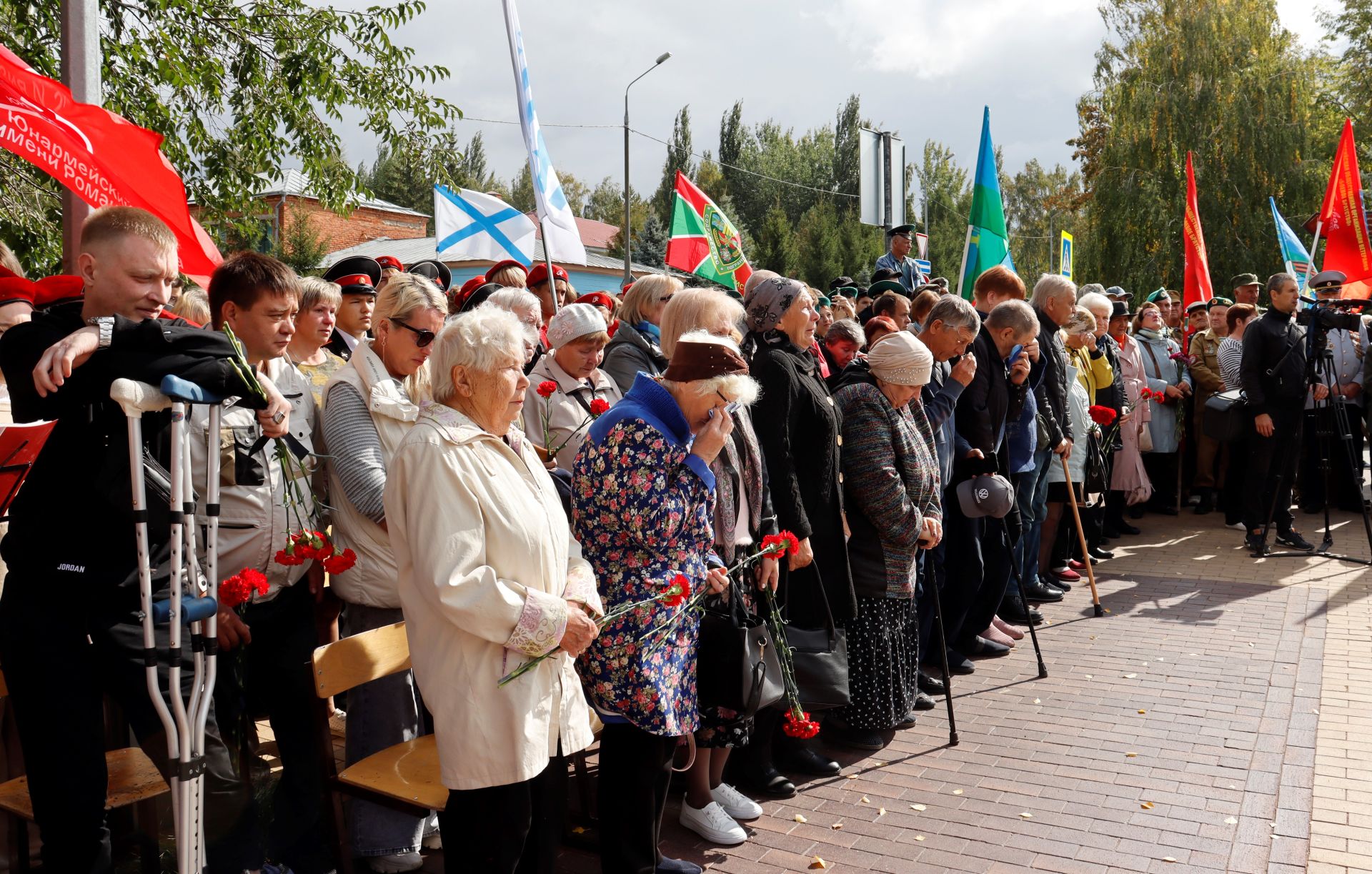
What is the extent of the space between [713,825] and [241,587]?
2153 millimetres

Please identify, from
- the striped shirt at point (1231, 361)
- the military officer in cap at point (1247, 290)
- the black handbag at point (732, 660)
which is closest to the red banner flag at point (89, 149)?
the black handbag at point (732, 660)

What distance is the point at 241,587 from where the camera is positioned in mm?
3246

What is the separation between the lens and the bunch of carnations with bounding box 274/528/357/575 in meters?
3.54

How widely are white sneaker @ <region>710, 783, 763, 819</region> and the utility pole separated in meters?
3.76

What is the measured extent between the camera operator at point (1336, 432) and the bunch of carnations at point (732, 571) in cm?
756

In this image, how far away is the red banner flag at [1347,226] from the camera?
11.6 m

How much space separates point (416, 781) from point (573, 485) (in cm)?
110

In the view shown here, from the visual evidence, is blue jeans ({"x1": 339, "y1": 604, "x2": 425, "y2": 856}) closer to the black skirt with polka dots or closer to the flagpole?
the black skirt with polka dots

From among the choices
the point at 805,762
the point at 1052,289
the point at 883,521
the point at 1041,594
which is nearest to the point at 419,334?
the point at 883,521

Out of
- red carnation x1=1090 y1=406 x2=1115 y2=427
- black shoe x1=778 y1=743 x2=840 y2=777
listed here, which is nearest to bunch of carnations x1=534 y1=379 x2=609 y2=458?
black shoe x1=778 y1=743 x2=840 y2=777

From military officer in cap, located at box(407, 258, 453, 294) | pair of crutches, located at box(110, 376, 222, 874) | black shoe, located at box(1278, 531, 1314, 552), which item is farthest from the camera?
black shoe, located at box(1278, 531, 1314, 552)

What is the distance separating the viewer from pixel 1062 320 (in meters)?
7.73

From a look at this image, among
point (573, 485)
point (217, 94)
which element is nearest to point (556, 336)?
point (573, 485)

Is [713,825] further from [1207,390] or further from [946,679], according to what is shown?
[1207,390]
